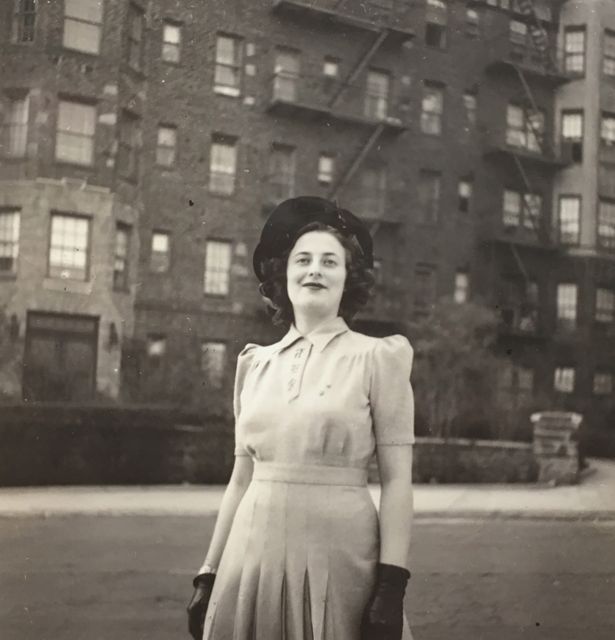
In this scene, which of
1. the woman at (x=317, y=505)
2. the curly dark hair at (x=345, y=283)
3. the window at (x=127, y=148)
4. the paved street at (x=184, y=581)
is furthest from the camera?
the window at (x=127, y=148)

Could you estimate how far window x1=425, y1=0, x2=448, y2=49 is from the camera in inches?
152

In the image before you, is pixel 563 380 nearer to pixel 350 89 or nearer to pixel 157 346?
pixel 350 89

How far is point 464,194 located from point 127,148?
1.70m

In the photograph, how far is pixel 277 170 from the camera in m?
3.80

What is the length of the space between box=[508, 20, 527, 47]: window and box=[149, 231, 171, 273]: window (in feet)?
6.58

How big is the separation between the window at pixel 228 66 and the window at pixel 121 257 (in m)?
0.80

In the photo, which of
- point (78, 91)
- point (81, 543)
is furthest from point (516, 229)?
point (81, 543)

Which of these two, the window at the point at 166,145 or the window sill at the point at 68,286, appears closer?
the window sill at the point at 68,286

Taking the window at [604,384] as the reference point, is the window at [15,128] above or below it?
above

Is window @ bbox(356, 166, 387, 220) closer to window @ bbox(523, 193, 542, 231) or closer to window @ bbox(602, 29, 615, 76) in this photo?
window @ bbox(523, 193, 542, 231)

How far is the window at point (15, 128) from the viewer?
3471mm

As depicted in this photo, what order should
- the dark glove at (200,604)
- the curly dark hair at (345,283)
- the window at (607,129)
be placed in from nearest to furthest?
the dark glove at (200,604) → the curly dark hair at (345,283) → the window at (607,129)

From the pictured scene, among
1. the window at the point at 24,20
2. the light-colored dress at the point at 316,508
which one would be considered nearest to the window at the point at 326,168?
the window at the point at 24,20

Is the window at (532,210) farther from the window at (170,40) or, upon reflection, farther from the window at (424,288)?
the window at (170,40)
